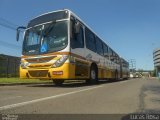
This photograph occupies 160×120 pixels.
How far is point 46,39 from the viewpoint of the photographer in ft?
47.9

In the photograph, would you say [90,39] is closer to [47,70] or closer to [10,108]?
[47,70]

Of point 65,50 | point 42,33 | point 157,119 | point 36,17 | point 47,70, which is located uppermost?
point 36,17

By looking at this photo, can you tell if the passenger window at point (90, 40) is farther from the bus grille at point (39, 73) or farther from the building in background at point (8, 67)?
the building in background at point (8, 67)

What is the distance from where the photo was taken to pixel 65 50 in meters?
13.9

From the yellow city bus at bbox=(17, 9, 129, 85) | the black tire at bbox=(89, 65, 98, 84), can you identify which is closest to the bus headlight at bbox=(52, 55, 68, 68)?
the yellow city bus at bbox=(17, 9, 129, 85)

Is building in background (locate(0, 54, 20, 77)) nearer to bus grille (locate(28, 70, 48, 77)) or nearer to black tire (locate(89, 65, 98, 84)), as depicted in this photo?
black tire (locate(89, 65, 98, 84))

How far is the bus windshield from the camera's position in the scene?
1424 cm

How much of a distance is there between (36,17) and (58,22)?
1.80m

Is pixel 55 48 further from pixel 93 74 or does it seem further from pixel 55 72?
pixel 93 74

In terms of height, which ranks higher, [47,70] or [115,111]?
[47,70]

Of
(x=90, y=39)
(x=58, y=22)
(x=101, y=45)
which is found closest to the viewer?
(x=58, y=22)

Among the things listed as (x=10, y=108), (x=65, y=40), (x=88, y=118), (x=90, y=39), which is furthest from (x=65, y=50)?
(x=88, y=118)

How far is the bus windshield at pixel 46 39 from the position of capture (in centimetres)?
1424

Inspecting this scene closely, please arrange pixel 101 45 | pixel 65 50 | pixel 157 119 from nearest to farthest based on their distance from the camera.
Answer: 1. pixel 157 119
2. pixel 65 50
3. pixel 101 45
